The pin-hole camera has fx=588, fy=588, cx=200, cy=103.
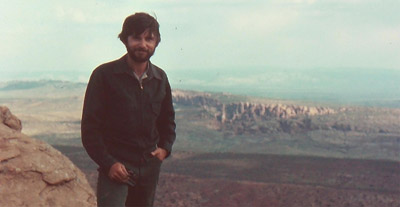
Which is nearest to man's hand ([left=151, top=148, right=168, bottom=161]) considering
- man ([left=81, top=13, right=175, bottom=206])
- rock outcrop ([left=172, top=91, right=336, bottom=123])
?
man ([left=81, top=13, right=175, bottom=206])

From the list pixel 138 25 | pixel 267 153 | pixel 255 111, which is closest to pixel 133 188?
pixel 138 25

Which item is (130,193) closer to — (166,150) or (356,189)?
(166,150)

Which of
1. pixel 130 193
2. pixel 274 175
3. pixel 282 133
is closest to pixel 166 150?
pixel 130 193

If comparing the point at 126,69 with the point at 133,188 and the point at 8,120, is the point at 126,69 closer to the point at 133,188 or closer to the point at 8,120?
the point at 133,188

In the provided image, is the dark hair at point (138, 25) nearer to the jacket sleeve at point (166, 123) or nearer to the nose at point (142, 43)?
the nose at point (142, 43)

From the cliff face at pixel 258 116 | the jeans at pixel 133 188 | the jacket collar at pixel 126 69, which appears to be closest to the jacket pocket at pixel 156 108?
the jacket collar at pixel 126 69

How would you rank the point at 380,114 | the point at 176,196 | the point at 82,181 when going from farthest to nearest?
1. the point at 380,114
2. the point at 176,196
3. the point at 82,181
